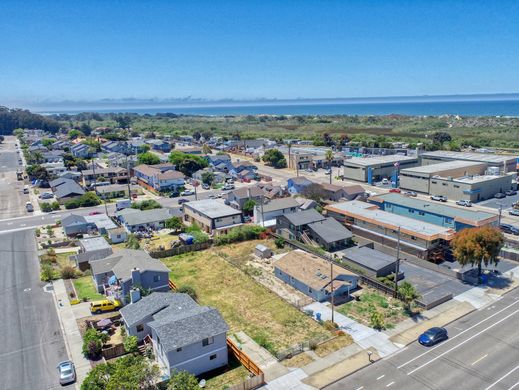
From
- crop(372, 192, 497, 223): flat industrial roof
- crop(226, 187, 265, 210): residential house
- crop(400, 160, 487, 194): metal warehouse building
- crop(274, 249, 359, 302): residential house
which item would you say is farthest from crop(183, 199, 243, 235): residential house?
crop(400, 160, 487, 194): metal warehouse building

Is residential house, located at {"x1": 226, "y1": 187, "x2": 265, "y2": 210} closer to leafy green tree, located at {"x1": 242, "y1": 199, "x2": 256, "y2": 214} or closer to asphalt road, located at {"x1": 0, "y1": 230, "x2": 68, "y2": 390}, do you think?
leafy green tree, located at {"x1": 242, "y1": 199, "x2": 256, "y2": 214}

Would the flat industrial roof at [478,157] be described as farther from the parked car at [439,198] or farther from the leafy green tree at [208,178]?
the leafy green tree at [208,178]

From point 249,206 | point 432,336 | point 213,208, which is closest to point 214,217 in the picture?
point 213,208

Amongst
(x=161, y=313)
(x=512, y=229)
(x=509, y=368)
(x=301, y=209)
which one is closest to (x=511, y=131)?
(x=512, y=229)

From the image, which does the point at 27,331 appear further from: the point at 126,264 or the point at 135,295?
the point at 126,264

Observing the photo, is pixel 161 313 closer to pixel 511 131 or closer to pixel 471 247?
pixel 471 247
